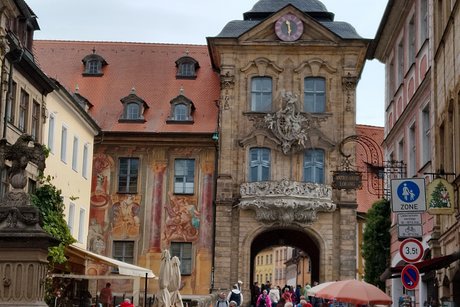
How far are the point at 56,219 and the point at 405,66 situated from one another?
43.1 feet

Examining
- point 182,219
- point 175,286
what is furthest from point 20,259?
point 182,219

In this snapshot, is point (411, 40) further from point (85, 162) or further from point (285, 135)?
point (85, 162)

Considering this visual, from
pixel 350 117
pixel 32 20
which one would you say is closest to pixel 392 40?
pixel 32 20

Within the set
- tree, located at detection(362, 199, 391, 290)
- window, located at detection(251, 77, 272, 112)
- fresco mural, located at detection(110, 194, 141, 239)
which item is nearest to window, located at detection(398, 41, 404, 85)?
tree, located at detection(362, 199, 391, 290)

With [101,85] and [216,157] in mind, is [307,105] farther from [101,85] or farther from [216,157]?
[101,85]

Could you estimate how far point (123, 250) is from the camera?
44.4 m

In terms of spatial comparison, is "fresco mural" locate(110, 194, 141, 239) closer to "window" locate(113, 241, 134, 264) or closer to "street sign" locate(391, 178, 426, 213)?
"window" locate(113, 241, 134, 264)

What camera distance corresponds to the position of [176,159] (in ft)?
148

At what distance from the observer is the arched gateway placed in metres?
43.1

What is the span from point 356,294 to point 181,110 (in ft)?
90.3

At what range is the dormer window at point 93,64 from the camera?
160 ft

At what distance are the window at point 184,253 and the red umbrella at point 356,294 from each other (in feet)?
79.5

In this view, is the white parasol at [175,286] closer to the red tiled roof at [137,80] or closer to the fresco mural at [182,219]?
the fresco mural at [182,219]

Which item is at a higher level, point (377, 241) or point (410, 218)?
point (377, 241)
